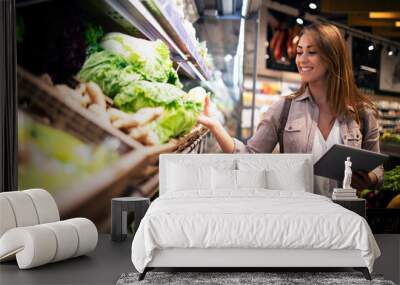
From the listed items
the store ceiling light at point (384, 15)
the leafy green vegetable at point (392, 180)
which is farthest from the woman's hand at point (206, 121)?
the store ceiling light at point (384, 15)

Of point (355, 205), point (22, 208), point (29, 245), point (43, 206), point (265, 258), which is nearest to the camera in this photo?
point (265, 258)

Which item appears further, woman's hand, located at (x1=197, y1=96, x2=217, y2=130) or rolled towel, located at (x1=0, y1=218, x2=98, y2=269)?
woman's hand, located at (x1=197, y1=96, x2=217, y2=130)

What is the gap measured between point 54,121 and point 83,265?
2.35 metres

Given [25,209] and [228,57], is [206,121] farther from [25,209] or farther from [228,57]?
[25,209]

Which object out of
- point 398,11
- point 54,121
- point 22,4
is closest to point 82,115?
point 54,121

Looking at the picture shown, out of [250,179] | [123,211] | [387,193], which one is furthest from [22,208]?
[387,193]

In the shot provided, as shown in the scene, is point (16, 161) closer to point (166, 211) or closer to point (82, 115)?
point (82, 115)

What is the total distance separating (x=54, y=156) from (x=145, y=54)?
1.52m

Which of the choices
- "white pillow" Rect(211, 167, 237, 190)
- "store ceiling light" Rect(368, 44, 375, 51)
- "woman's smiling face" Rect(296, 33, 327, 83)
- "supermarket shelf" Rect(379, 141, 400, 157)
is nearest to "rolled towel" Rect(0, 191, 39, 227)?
"white pillow" Rect(211, 167, 237, 190)

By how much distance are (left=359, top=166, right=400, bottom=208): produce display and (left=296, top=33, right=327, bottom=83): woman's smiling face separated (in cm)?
135

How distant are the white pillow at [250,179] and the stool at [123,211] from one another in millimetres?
992

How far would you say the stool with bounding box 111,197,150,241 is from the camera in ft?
22.1

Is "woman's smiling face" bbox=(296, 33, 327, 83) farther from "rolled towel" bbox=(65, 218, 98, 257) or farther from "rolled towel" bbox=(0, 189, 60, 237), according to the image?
"rolled towel" bbox=(0, 189, 60, 237)

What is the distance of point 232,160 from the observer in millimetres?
7133
